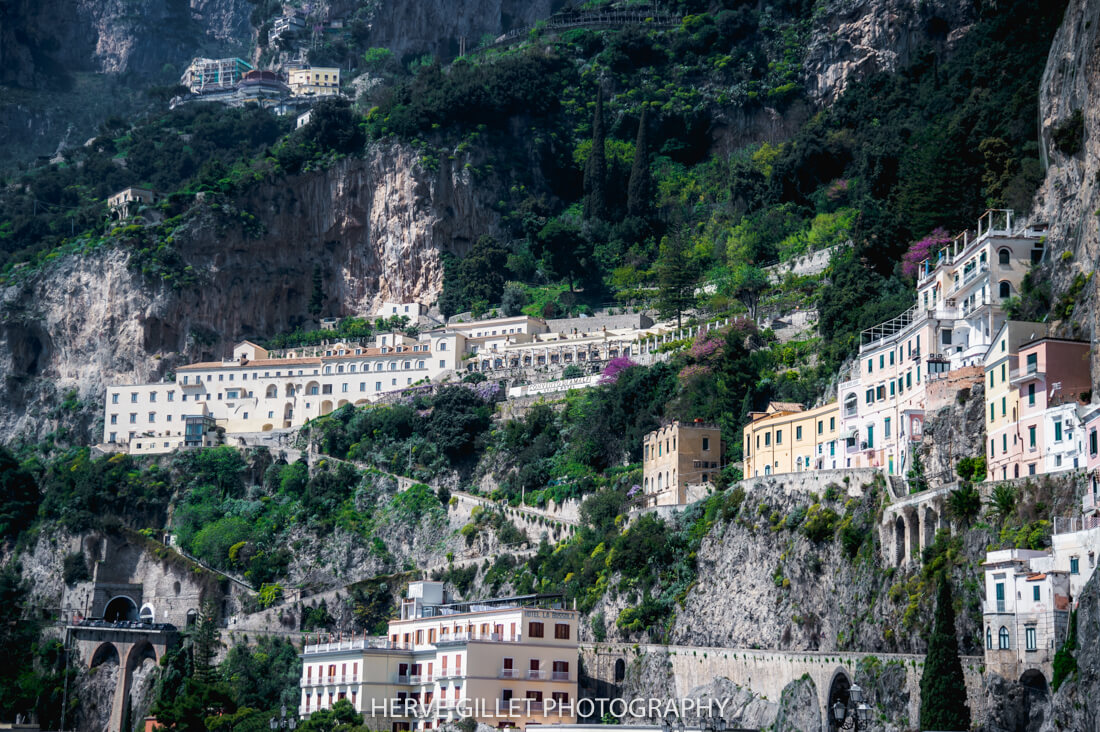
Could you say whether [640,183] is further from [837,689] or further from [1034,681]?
[1034,681]

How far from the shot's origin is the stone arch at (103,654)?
93.9 m

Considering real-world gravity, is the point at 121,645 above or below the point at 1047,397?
below

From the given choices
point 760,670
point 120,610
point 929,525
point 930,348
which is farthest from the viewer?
point 120,610

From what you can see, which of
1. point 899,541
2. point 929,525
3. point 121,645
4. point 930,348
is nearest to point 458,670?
point 899,541

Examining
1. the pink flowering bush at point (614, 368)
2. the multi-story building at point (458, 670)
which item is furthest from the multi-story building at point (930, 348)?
the pink flowering bush at point (614, 368)

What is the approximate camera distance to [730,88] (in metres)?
129

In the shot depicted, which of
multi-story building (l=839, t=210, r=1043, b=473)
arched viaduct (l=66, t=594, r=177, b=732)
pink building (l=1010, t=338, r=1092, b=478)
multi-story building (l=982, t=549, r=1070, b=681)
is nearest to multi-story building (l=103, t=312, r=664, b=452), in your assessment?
arched viaduct (l=66, t=594, r=177, b=732)

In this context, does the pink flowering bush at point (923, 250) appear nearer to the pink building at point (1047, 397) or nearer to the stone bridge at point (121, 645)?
the pink building at point (1047, 397)

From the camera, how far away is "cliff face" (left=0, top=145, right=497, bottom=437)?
12162 centimetres

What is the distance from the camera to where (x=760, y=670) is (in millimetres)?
61375

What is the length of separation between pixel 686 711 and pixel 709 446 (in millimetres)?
18386

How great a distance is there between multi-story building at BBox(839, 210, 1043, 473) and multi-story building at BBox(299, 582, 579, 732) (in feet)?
49.3

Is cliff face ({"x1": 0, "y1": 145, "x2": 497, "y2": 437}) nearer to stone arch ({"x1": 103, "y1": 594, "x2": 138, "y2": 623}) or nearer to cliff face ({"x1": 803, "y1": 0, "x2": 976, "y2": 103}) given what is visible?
stone arch ({"x1": 103, "y1": 594, "x2": 138, "y2": 623})

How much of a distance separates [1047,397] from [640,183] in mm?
68797
